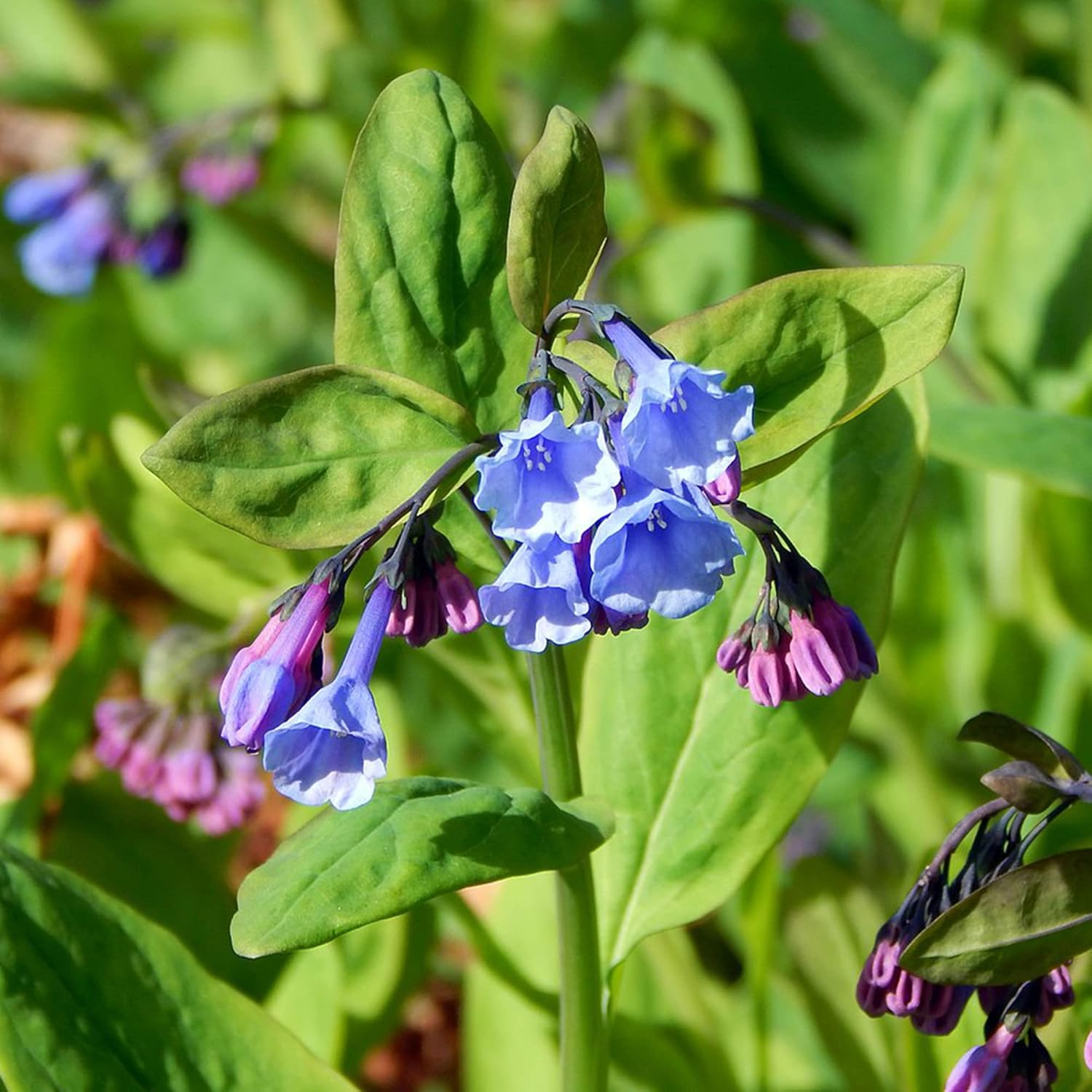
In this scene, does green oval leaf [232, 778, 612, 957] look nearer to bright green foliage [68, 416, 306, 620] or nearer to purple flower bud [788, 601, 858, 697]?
purple flower bud [788, 601, 858, 697]

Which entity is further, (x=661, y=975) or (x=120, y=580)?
(x=120, y=580)

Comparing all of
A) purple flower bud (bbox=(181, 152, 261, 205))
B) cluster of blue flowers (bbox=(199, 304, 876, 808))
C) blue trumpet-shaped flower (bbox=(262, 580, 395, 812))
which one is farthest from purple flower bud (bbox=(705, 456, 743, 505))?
purple flower bud (bbox=(181, 152, 261, 205))

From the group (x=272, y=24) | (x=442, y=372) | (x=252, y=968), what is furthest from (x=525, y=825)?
(x=272, y=24)

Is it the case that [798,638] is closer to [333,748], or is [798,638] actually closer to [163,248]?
[333,748]

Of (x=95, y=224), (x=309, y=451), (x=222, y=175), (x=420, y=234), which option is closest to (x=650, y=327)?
(x=222, y=175)

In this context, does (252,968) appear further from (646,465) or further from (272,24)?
(272,24)

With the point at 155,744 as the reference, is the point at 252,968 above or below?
below
